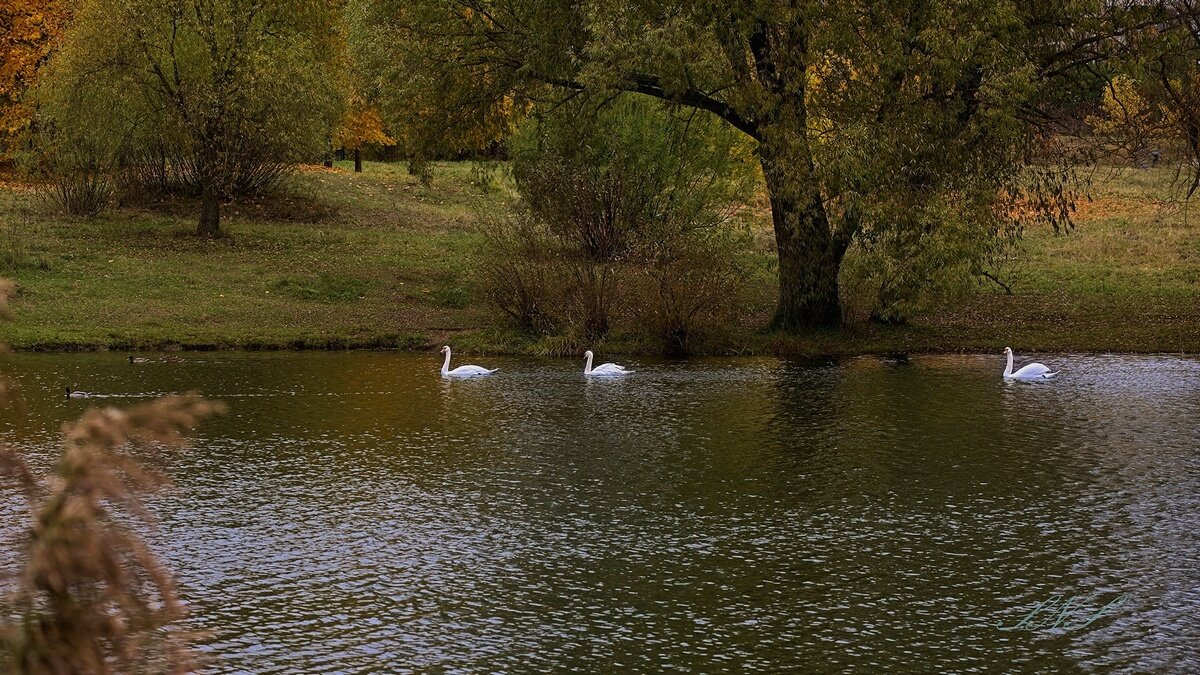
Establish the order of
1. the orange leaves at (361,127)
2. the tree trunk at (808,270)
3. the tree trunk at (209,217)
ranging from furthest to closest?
1. the orange leaves at (361,127)
2. the tree trunk at (209,217)
3. the tree trunk at (808,270)

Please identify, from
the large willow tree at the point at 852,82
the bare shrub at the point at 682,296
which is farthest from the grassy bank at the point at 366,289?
the large willow tree at the point at 852,82

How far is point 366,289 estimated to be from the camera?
3806 cm

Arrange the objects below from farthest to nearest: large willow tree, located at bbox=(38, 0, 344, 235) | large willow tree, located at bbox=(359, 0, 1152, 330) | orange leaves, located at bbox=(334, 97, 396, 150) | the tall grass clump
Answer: orange leaves, located at bbox=(334, 97, 396, 150), large willow tree, located at bbox=(38, 0, 344, 235), large willow tree, located at bbox=(359, 0, 1152, 330), the tall grass clump

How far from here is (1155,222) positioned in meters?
50.9

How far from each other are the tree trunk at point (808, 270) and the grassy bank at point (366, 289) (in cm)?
66

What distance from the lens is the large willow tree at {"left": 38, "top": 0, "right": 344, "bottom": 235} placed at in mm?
39344

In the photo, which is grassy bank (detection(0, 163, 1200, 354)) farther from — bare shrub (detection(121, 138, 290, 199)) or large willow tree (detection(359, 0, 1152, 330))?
large willow tree (detection(359, 0, 1152, 330))

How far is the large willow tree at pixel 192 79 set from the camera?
3934 centimetres

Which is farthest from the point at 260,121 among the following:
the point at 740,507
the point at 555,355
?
the point at 740,507

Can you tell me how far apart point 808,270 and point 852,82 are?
15.7ft

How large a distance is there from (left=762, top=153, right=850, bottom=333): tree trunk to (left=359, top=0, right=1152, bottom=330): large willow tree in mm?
47

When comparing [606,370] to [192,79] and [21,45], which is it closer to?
[192,79]

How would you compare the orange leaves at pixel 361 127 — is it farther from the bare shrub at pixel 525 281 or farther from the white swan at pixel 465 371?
the white swan at pixel 465 371

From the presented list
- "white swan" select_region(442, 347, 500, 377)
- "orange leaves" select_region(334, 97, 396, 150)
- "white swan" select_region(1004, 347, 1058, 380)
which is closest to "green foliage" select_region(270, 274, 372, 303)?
"white swan" select_region(442, 347, 500, 377)
